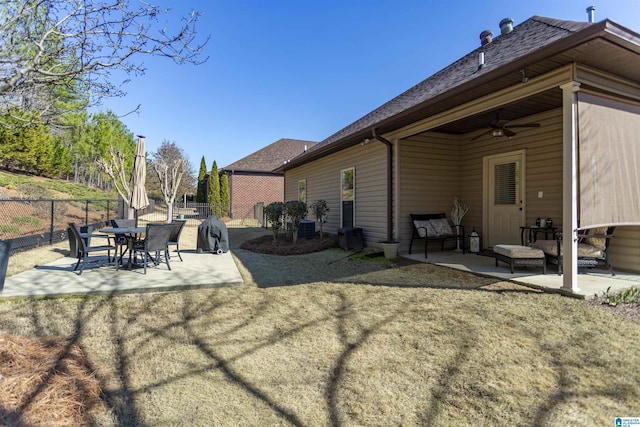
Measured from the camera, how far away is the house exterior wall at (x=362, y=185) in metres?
7.56

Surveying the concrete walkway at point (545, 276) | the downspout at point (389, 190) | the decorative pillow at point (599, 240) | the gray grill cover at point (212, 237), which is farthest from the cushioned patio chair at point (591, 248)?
the gray grill cover at point (212, 237)

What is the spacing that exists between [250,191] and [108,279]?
56.3 feet

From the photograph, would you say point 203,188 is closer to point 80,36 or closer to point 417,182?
point 417,182

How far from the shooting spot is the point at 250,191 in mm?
21578

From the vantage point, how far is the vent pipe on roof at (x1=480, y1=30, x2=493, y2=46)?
7.61 m

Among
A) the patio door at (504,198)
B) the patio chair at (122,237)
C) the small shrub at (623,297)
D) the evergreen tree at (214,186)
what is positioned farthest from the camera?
the evergreen tree at (214,186)

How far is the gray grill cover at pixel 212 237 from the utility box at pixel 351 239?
2.98 metres

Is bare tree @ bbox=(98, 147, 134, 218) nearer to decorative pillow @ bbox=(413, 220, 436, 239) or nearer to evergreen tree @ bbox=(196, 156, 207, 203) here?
decorative pillow @ bbox=(413, 220, 436, 239)

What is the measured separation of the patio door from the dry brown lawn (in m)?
2.94

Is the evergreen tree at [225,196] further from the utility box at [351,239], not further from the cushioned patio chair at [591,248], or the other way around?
the cushioned patio chair at [591,248]

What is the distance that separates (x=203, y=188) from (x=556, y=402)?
85.3 ft

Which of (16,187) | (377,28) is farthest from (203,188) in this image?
(377,28)

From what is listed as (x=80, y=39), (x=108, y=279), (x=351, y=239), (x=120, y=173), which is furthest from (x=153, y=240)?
(x=120, y=173)

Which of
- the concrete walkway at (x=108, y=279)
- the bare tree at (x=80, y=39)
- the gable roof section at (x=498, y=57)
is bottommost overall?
the concrete walkway at (x=108, y=279)
